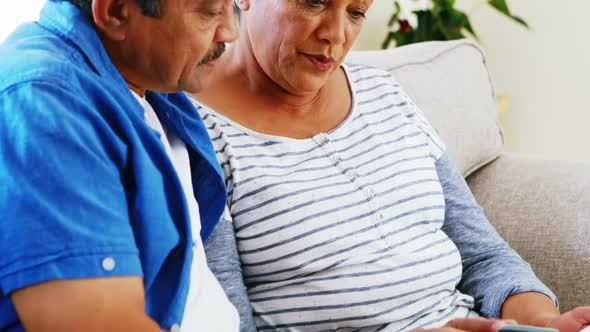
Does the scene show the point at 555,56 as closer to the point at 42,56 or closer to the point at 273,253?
the point at 273,253

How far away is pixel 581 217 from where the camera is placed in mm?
1511

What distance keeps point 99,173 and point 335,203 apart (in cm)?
55

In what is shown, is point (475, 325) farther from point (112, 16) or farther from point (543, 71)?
point (543, 71)

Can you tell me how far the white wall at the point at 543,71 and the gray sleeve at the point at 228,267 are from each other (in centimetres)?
205

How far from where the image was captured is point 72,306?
67cm

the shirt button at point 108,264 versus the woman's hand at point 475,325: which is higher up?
the shirt button at point 108,264

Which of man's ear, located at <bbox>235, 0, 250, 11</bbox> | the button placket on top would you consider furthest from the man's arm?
man's ear, located at <bbox>235, 0, 250, 11</bbox>

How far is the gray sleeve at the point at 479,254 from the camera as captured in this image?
1320 millimetres

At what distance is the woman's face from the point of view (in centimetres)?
125

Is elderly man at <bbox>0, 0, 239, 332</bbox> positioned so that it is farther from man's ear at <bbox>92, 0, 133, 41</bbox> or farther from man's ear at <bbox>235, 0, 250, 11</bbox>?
man's ear at <bbox>235, 0, 250, 11</bbox>

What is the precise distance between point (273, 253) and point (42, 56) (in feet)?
1.72

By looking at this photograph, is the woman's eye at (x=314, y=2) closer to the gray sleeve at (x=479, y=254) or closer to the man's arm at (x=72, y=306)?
the gray sleeve at (x=479, y=254)

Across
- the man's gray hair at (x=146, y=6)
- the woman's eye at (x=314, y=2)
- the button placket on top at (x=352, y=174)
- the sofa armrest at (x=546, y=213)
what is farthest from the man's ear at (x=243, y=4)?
the sofa armrest at (x=546, y=213)

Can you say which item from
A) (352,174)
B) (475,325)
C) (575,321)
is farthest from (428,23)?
(475,325)
